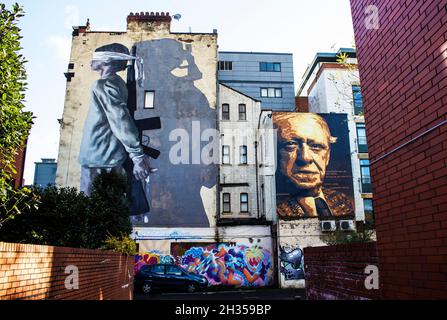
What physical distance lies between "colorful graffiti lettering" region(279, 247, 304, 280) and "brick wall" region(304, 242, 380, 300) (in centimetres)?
1509

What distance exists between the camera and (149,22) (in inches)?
1096

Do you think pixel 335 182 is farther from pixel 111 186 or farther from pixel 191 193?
pixel 111 186

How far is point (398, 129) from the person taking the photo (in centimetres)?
407

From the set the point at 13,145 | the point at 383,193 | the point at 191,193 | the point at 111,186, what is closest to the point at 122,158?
the point at 191,193

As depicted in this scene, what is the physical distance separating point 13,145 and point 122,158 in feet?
64.2

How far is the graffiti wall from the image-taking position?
74.9ft

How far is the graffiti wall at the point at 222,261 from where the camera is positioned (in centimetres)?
2284

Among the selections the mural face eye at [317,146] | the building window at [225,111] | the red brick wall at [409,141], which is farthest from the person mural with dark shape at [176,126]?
the red brick wall at [409,141]

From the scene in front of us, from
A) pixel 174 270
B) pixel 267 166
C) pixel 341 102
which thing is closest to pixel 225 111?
pixel 267 166

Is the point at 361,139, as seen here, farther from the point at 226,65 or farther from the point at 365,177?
the point at 226,65

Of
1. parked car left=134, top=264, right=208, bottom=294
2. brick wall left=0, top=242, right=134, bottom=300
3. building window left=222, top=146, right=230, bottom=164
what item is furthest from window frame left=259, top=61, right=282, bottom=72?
brick wall left=0, top=242, right=134, bottom=300

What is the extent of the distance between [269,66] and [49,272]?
37.1 metres

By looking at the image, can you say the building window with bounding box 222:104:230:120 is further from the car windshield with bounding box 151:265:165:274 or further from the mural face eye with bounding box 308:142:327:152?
the car windshield with bounding box 151:265:165:274

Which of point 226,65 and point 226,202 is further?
point 226,65
